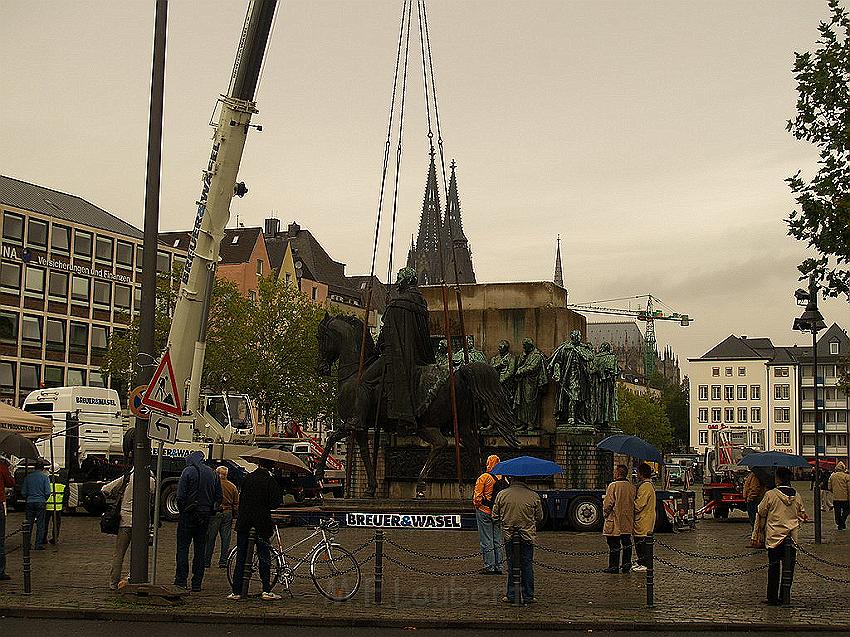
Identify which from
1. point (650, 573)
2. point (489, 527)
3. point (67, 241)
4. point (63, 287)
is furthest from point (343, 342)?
point (67, 241)

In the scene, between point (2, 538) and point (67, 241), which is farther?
point (67, 241)

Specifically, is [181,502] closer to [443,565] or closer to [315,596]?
[315,596]

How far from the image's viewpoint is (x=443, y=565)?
65.1 ft

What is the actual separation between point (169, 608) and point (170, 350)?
49.7 ft

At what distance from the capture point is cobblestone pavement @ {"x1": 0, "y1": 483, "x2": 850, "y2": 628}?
567 inches

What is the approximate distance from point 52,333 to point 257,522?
2653 inches

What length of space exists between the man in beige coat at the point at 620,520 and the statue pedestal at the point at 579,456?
12389mm

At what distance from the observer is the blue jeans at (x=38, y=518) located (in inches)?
884

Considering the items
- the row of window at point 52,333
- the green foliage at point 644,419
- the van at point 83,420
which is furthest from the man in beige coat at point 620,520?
the green foliage at point 644,419

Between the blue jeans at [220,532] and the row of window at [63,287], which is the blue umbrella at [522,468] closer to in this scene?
the blue jeans at [220,532]

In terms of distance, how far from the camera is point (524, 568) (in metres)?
15.5

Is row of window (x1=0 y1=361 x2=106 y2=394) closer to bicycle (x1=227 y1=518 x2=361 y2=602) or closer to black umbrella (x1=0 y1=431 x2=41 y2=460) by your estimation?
black umbrella (x1=0 y1=431 x2=41 y2=460)

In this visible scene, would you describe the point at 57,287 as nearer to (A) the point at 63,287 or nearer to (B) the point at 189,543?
(A) the point at 63,287

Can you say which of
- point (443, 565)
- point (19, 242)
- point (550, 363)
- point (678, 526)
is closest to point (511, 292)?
point (550, 363)
